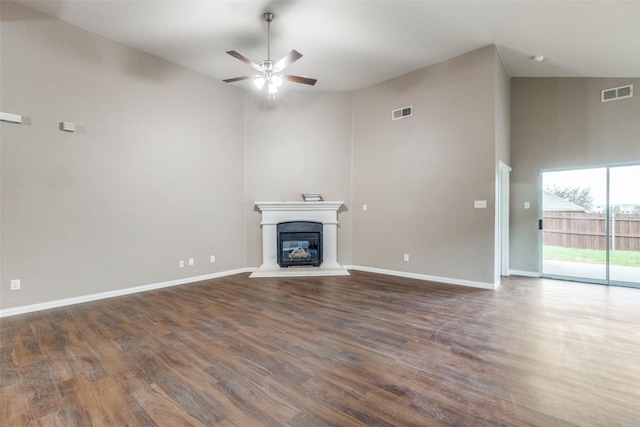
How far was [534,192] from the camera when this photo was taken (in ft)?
17.0

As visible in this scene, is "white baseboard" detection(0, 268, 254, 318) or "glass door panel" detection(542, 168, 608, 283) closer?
"white baseboard" detection(0, 268, 254, 318)

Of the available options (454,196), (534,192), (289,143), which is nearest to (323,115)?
(289,143)

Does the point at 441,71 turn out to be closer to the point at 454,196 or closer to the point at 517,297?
the point at 454,196

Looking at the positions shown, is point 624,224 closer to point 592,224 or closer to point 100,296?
point 592,224

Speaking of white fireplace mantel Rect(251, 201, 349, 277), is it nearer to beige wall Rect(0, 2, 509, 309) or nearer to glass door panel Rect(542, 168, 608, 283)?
beige wall Rect(0, 2, 509, 309)

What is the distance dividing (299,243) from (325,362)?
356cm

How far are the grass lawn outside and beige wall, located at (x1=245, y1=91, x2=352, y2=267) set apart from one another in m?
3.73

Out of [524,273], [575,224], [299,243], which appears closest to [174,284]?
[299,243]

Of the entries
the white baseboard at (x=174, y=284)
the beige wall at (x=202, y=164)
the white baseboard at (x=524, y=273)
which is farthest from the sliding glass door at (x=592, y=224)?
the beige wall at (x=202, y=164)

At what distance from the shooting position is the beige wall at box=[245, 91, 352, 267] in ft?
18.5

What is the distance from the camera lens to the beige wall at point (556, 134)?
4508mm

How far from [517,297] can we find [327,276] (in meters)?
2.91

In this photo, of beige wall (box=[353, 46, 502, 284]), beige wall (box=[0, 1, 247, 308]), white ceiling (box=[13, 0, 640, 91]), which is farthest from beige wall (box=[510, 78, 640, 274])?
beige wall (box=[0, 1, 247, 308])

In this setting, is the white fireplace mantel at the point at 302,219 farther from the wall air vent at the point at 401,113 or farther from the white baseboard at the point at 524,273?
the white baseboard at the point at 524,273
